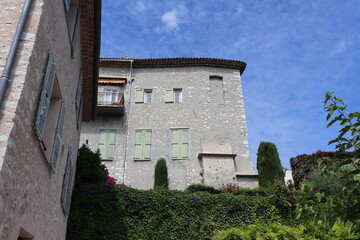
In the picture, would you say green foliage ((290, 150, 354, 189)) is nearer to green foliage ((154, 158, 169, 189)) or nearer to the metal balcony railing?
green foliage ((154, 158, 169, 189))

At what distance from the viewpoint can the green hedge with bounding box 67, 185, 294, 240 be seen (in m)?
10.3

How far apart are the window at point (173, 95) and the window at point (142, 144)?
2.51 meters

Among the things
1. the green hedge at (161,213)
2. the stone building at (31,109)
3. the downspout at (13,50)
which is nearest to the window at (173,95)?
the green hedge at (161,213)

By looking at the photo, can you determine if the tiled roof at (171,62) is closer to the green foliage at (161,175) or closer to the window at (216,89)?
the window at (216,89)

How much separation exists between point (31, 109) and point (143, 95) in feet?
52.8

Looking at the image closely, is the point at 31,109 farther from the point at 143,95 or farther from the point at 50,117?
the point at 143,95

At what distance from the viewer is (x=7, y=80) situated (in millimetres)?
3789

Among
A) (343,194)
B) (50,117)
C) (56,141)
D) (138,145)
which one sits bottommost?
(343,194)

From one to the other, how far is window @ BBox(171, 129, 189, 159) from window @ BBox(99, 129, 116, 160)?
3432 mm

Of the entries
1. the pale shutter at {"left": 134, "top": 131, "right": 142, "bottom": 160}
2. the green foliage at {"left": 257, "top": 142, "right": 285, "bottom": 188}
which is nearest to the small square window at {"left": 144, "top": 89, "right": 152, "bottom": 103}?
the pale shutter at {"left": 134, "top": 131, "right": 142, "bottom": 160}

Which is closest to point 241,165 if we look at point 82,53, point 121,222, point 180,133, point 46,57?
point 180,133

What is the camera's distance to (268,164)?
1758 centimetres

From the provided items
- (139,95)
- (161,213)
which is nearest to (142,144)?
(139,95)

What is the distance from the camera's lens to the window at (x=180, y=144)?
1838 centimetres
